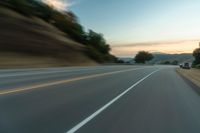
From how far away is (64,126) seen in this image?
10383 millimetres

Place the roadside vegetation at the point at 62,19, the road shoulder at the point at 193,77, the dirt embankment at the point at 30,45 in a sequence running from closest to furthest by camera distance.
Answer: the road shoulder at the point at 193,77
the dirt embankment at the point at 30,45
the roadside vegetation at the point at 62,19

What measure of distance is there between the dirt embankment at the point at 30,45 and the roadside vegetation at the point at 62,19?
10.8 feet

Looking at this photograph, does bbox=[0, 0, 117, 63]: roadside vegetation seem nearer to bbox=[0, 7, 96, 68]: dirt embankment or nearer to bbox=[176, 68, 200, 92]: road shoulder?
bbox=[0, 7, 96, 68]: dirt embankment

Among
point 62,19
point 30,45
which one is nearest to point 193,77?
point 30,45

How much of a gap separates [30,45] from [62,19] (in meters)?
43.3

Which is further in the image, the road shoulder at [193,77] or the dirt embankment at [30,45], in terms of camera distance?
the dirt embankment at [30,45]

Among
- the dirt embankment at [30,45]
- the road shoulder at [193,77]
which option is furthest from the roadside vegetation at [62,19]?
the road shoulder at [193,77]

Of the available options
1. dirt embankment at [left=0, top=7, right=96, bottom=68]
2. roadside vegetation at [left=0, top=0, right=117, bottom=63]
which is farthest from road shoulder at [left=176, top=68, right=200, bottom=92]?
roadside vegetation at [left=0, top=0, right=117, bottom=63]

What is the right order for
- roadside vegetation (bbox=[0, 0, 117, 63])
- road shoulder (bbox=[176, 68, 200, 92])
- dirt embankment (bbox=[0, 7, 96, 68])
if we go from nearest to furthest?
1. road shoulder (bbox=[176, 68, 200, 92])
2. dirt embankment (bbox=[0, 7, 96, 68])
3. roadside vegetation (bbox=[0, 0, 117, 63])

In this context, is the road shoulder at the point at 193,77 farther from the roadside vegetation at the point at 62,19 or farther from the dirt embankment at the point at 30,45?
the roadside vegetation at the point at 62,19

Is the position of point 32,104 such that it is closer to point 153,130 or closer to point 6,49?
point 153,130

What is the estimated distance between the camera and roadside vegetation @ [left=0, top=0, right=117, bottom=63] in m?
83.9

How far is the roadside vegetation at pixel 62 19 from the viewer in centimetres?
8394

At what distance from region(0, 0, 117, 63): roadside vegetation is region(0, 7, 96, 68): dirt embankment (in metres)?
3.28
